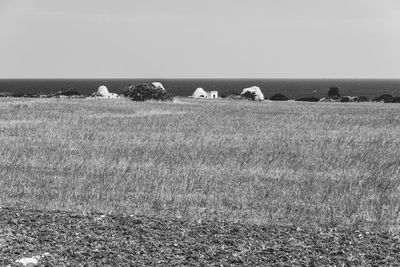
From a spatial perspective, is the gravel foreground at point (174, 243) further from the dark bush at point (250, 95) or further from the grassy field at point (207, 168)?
the dark bush at point (250, 95)

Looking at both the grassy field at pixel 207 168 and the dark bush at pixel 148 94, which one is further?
the dark bush at pixel 148 94

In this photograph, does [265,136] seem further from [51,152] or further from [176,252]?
[176,252]

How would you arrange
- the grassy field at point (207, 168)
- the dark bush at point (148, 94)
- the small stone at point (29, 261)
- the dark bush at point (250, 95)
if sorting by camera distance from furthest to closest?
the dark bush at point (250, 95) → the dark bush at point (148, 94) → the grassy field at point (207, 168) → the small stone at point (29, 261)

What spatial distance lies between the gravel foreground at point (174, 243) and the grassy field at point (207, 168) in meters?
1.68

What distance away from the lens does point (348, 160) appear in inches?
788

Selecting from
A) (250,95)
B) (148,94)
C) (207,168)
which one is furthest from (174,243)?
(250,95)

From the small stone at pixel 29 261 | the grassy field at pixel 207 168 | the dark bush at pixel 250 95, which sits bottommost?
the grassy field at pixel 207 168

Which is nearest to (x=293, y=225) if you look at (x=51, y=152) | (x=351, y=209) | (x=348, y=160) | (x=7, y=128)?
(x=351, y=209)

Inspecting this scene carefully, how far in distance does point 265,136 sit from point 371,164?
7821mm

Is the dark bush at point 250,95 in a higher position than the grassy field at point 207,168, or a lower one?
higher

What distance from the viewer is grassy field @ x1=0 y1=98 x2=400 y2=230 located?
492 inches

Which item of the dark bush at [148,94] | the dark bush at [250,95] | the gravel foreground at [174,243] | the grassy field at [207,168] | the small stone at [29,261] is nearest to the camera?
the small stone at [29,261]

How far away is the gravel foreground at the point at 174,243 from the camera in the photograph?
26.3 ft

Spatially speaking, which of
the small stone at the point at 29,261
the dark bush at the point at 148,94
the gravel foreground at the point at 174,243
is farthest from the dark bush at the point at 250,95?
the small stone at the point at 29,261
